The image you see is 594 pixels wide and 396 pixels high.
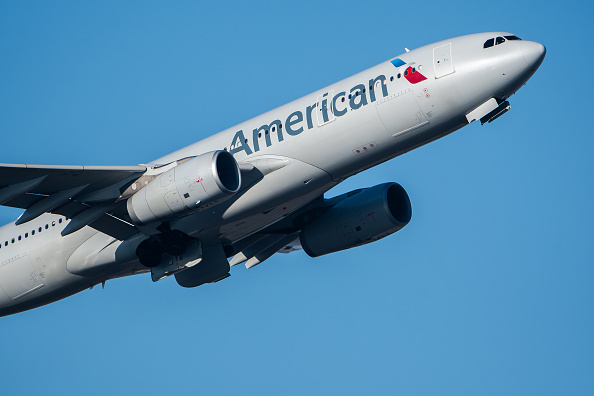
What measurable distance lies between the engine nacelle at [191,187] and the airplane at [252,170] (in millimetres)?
35

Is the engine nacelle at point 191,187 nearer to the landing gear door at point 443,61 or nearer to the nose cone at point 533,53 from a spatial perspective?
the landing gear door at point 443,61

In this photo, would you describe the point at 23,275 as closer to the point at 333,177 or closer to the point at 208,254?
the point at 208,254

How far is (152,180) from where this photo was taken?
31.5m

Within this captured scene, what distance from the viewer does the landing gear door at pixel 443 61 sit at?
30.5 meters

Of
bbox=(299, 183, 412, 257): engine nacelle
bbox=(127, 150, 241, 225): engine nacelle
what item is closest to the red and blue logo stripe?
bbox=(127, 150, 241, 225): engine nacelle

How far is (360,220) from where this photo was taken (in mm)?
35719

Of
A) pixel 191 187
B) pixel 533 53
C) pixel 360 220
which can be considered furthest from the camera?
pixel 360 220

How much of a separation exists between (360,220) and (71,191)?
34.6 feet

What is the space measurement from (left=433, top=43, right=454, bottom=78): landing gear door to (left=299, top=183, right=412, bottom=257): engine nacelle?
657 centimetres

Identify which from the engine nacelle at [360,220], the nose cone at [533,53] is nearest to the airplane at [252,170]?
the nose cone at [533,53]

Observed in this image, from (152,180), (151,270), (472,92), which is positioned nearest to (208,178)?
(152,180)

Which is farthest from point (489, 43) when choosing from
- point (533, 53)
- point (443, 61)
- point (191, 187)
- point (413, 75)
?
point (191, 187)

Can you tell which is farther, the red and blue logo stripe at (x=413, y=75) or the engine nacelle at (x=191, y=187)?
the red and blue logo stripe at (x=413, y=75)

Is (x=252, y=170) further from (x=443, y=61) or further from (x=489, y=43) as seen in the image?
(x=489, y=43)
